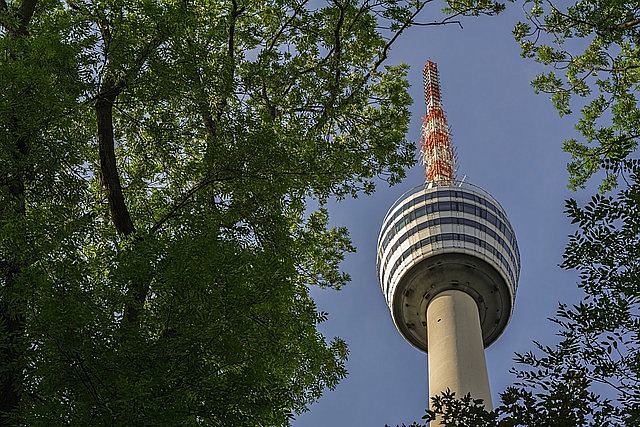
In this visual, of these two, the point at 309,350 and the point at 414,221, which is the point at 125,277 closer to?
the point at 309,350

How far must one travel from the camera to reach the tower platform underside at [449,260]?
151 feet

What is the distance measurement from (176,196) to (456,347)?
99.3 ft

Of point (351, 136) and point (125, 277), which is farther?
point (351, 136)

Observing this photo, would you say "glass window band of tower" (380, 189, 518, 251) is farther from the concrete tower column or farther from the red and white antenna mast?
the concrete tower column

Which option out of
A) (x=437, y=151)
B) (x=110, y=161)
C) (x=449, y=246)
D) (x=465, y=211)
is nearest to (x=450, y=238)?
(x=449, y=246)

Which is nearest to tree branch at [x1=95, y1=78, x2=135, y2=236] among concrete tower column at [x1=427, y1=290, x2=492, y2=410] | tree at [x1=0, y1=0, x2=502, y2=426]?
tree at [x1=0, y1=0, x2=502, y2=426]

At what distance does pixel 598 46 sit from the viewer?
50.0 feet

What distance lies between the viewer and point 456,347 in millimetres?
40250

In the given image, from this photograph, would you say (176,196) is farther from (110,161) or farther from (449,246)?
(449,246)

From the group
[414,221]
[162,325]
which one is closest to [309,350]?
[162,325]

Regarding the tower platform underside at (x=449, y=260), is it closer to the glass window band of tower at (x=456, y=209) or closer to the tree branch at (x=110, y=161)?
the glass window band of tower at (x=456, y=209)

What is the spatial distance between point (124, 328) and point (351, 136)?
948cm

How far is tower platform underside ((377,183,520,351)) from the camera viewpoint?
45938 millimetres

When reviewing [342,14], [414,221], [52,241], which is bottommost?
[52,241]
